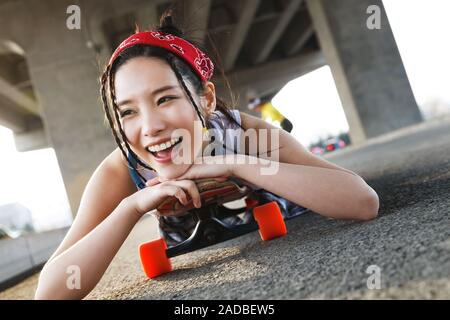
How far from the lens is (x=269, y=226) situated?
5.30 feet

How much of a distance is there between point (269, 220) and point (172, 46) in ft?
2.61

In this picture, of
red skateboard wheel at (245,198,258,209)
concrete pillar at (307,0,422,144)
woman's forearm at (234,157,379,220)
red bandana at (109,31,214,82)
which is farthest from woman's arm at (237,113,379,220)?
concrete pillar at (307,0,422,144)

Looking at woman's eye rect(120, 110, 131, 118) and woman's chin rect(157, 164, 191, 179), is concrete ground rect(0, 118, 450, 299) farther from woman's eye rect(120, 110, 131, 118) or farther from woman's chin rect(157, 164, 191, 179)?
woman's eye rect(120, 110, 131, 118)

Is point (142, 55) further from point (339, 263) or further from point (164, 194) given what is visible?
point (339, 263)

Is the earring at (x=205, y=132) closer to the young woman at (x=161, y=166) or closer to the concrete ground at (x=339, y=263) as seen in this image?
the young woman at (x=161, y=166)

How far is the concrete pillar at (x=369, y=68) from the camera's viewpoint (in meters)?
10.0

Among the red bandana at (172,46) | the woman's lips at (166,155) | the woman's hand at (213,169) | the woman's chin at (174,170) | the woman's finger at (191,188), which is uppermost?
the red bandana at (172,46)

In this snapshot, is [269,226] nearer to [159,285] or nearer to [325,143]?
[159,285]

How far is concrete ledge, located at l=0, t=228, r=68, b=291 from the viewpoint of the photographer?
356 centimetres

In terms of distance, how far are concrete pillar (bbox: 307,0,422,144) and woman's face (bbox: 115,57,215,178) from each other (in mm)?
9399

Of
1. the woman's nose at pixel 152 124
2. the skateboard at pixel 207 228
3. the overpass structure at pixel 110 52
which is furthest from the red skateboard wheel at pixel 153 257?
the overpass structure at pixel 110 52

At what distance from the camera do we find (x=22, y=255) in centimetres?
409
